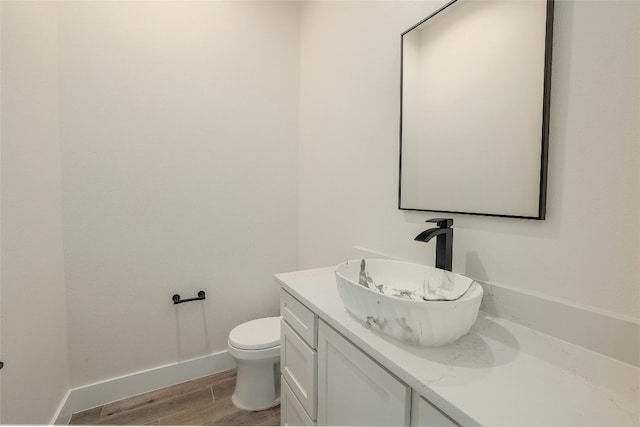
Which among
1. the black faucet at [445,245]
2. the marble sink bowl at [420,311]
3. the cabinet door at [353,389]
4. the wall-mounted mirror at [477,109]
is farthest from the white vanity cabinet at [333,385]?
the wall-mounted mirror at [477,109]

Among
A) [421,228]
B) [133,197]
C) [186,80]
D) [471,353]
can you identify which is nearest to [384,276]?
[421,228]

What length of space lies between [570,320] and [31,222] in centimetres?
200

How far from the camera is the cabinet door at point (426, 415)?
0.60m

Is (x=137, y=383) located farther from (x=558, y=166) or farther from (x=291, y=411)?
(x=558, y=166)

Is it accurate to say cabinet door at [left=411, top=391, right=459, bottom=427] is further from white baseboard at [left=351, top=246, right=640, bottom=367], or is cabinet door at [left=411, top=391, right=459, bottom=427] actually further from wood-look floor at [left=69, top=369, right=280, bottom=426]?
wood-look floor at [left=69, top=369, right=280, bottom=426]

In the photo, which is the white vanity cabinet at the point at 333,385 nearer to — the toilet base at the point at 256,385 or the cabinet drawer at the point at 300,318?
the cabinet drawer at the point at 300,318

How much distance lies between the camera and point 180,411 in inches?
65.0

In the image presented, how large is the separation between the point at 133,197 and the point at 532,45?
1973 millimetres

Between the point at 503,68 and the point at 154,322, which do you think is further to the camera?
the point at 154,322

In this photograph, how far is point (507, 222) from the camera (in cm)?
95

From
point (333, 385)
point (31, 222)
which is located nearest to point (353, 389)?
point (333, 385)

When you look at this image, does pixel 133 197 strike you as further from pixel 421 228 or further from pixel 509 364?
pixel 509 364

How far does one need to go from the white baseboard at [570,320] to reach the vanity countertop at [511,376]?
22 millimetres

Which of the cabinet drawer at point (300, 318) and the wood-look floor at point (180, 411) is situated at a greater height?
the cabinet drawer at point (300, 318)
